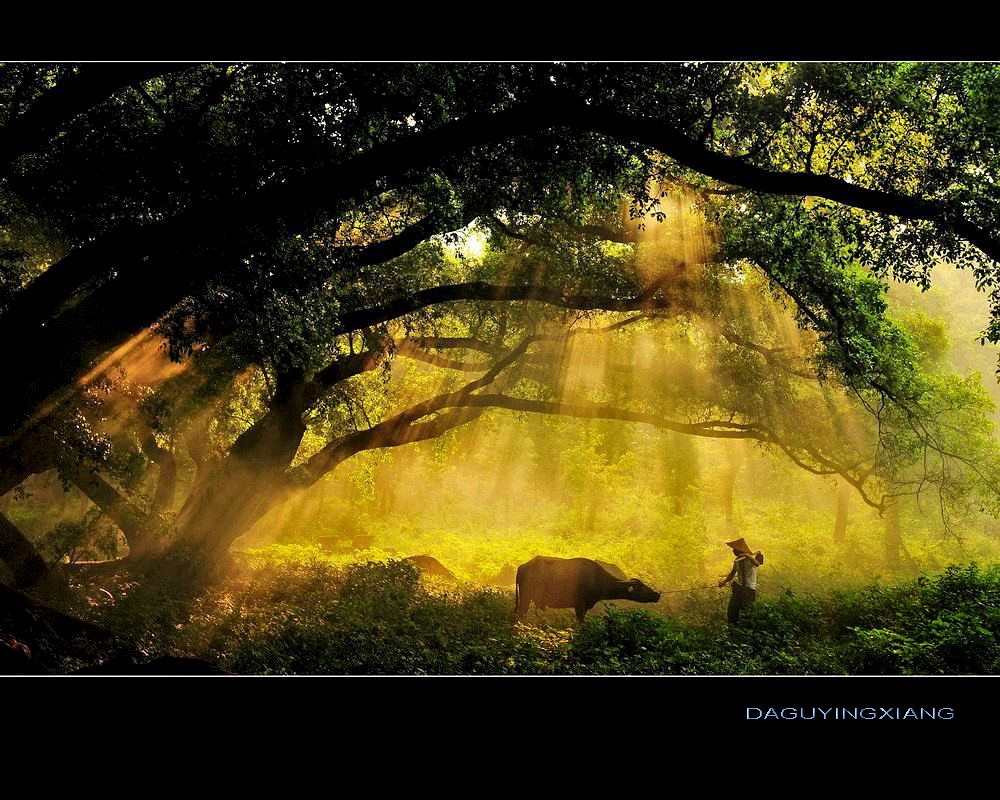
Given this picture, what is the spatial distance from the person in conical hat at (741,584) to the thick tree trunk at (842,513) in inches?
209

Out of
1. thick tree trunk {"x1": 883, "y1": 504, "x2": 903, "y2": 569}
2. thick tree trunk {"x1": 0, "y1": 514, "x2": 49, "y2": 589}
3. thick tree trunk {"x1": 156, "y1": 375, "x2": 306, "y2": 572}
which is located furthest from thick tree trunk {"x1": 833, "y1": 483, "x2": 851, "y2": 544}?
thick tree trunk {"x1": 0, "y1": 514, "x2": 49, "y2": 589}

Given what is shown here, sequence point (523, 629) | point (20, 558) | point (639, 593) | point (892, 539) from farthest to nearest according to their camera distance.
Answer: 1. point (892, 539)
2. point (639, 593)
3. point (523, 629)
4. point (20, 558)

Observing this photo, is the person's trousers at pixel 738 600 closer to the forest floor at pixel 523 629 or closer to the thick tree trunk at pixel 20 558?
the forest floor at pixel 523 629

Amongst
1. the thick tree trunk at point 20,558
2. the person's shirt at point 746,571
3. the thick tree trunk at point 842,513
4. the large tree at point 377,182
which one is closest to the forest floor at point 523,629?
the person's shirt at point 746,571

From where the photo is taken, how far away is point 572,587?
41.8 ft

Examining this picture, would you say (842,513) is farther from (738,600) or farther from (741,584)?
(738,600)

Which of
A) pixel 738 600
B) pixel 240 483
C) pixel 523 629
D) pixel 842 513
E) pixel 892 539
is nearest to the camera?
pixel 523 629

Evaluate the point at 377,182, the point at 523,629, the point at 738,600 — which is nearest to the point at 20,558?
the point at 523,629

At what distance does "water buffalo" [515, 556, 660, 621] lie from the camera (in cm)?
1270

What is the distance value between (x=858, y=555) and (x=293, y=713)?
16.1 meters

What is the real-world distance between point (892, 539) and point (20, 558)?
19.2 m

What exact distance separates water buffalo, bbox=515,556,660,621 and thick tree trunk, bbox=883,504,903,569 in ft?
22.9

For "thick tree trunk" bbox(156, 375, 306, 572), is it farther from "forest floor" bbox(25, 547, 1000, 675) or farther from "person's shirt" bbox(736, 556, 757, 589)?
"person's shirt" bbox(736, 556, 757, 589)
